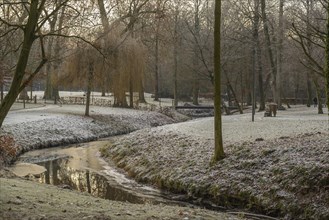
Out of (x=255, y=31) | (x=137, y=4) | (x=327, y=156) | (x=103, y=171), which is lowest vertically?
(x=103, y=171)

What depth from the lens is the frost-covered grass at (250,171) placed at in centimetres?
1121

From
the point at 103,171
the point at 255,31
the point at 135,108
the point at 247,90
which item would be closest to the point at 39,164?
the point at 103,171

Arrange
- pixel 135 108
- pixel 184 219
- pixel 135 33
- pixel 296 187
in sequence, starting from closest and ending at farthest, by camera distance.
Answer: pixel 184 219, pixel 296 187, pixel 135 33, pixel 135 108

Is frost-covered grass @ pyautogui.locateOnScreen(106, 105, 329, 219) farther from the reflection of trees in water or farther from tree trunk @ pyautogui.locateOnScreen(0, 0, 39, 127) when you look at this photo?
tree trunk @ pyautogui.locateOnScreen(0, 0, 39, 127)

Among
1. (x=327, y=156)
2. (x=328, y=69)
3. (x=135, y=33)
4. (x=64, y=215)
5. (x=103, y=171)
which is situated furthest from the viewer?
(x=135, y=33)

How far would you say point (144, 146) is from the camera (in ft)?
66.7

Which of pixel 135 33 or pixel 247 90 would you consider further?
pixel 247 90

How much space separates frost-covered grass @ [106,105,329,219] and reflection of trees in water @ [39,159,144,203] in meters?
1.43

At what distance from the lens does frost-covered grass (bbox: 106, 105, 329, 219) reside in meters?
11.2

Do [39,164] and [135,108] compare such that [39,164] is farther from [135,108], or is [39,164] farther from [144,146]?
[135,108]

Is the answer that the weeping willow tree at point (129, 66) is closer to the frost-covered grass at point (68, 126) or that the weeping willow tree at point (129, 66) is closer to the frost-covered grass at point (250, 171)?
the frost-covered grass at point (68, 126)

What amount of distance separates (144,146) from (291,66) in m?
25.6

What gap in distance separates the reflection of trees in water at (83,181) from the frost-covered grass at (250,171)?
143 cm

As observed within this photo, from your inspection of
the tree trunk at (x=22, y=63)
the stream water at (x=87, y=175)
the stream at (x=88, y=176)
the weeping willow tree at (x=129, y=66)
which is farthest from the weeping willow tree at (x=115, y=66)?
the tree trunk at (x=22, y=63)
